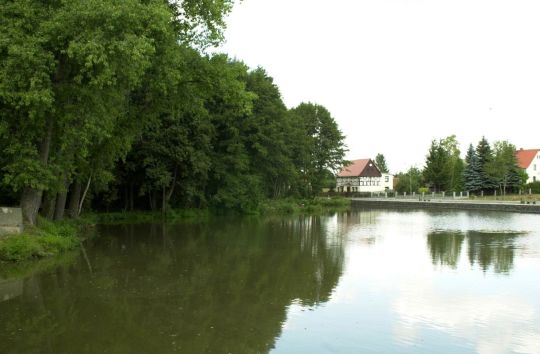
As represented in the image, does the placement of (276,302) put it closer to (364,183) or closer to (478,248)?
(478,248)

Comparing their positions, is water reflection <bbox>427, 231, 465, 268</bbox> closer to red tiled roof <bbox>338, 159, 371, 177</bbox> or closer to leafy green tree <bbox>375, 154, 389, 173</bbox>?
red tiled roof <bbox>338, 159, 371, 177</bbox>

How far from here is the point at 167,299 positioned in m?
11.2

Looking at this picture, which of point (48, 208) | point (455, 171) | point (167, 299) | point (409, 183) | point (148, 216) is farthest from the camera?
point (409, 183)

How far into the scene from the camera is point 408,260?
59.1 feet

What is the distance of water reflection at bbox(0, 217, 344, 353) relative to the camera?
8.37m

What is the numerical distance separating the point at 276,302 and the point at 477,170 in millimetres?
68203

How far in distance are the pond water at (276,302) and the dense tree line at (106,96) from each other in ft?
13.2

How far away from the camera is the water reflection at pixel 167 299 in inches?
329

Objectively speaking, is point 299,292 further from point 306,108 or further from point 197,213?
point 306,108

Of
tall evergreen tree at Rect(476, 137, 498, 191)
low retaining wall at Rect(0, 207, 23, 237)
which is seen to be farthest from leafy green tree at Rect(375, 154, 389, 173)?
low retaining wall at Rect(0, 207, 23, 237)

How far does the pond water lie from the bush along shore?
104 cm

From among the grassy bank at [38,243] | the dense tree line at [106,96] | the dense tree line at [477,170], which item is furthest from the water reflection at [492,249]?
the dense tree line at [477,170]

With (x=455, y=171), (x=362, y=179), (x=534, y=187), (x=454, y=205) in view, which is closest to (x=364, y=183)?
(x=362, y=179)

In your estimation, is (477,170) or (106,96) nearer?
(106,96)
